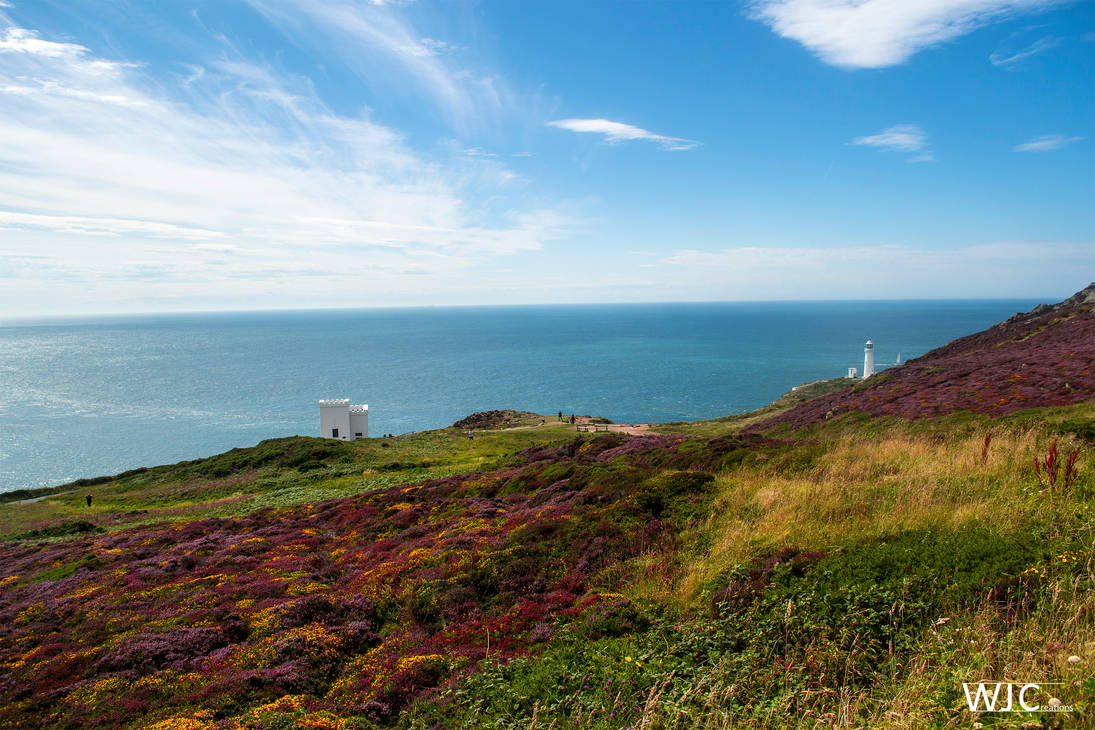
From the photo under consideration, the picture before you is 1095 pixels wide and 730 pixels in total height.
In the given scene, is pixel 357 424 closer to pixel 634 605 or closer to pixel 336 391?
pixel 634 605

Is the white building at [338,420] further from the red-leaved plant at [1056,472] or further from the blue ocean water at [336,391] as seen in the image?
the red-leaved plant at [1056,472]

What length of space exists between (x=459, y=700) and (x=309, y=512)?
2085cm

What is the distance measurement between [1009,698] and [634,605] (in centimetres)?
494

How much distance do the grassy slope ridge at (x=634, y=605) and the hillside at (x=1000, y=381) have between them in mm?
5197

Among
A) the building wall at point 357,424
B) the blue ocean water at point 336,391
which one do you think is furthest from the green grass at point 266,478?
the blue ocean water at point 336,391

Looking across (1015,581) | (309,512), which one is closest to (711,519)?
(1015,581)

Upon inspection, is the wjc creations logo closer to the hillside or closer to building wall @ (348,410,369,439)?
the hillside

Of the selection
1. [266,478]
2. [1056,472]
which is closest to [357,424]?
[266,478]

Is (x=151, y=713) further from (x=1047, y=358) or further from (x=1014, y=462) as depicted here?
(x=1047, y=358)

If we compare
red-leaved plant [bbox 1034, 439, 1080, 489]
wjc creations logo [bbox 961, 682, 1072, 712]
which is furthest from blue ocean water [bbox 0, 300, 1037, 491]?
wjc creations logo [bbox 961, 682, 1072, 712]

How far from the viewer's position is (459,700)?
7445 millimetres

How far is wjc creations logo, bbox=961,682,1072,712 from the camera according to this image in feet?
15.4

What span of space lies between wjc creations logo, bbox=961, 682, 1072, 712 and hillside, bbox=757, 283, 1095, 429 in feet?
78.0

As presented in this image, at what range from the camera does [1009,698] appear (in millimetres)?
4852
